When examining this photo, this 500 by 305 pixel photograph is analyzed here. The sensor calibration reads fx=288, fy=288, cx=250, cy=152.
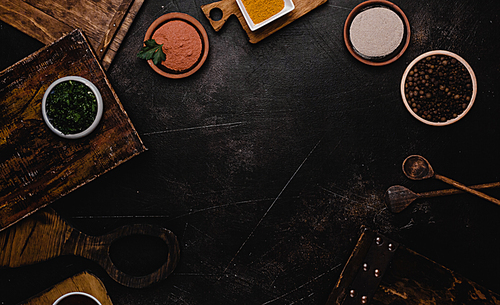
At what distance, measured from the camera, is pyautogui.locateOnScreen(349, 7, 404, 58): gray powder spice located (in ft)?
5.81

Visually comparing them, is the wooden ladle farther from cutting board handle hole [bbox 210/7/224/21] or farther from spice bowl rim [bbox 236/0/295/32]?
cutting board handle hole [bbox 210/7/224/21]

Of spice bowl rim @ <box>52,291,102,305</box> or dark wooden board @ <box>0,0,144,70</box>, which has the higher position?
dark wooden board @ <box>0,0,144,70</box>

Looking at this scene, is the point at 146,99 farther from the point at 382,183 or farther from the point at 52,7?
the point at 382,183

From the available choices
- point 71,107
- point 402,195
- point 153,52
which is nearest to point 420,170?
point 402,195

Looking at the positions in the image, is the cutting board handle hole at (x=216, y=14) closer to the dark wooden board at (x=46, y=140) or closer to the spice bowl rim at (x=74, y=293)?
the dark wooden board at (x=46, y=140)

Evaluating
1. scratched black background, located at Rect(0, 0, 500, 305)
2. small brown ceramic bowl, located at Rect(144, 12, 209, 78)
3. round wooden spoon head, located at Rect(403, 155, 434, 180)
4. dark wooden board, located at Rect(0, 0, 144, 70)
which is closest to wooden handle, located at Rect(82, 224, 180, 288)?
scratched black background, located at Rect(0, 0, 500, 305)

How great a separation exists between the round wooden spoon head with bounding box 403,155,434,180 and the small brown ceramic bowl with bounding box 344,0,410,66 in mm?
640

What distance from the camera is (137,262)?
6.15 feet

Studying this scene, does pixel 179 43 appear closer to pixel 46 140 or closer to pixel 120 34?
pixel 120 34

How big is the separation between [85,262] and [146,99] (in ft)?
3.70

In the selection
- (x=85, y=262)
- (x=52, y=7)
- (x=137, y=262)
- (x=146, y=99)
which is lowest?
(x=137, y=262)

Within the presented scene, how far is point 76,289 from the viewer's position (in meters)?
1.78

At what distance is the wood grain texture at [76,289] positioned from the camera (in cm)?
177

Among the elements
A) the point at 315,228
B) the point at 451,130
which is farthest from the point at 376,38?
the point at 315,228
